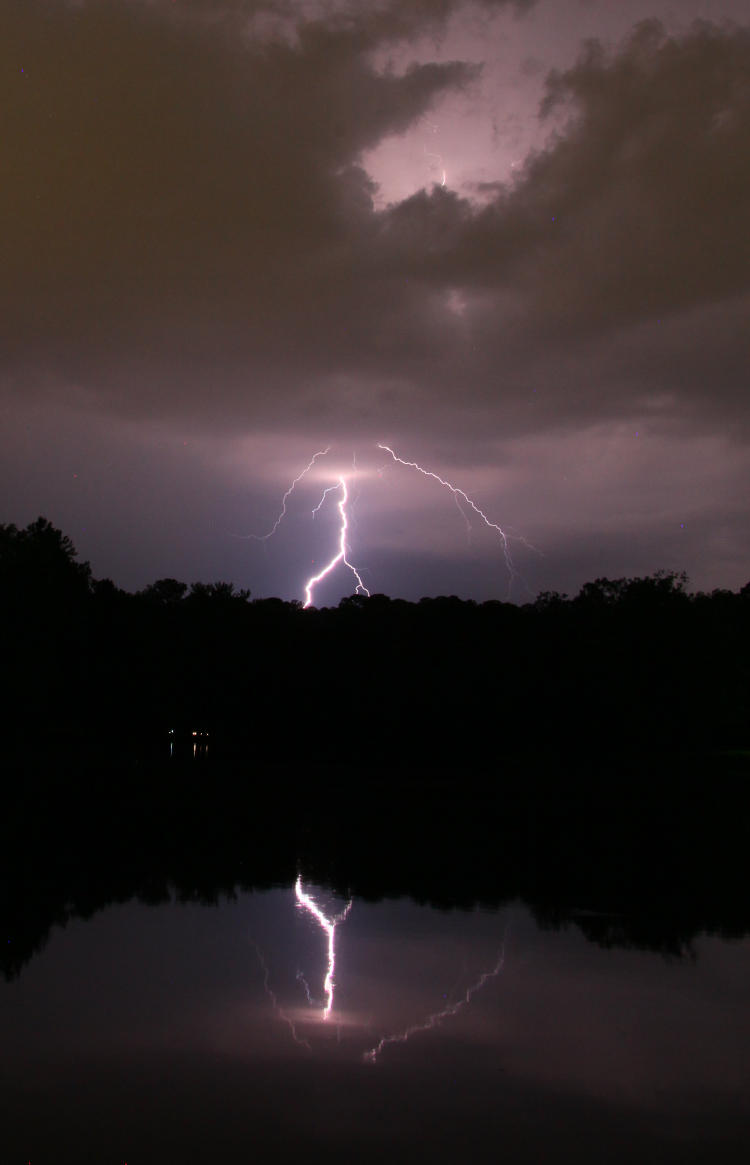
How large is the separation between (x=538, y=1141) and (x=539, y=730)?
38.8m

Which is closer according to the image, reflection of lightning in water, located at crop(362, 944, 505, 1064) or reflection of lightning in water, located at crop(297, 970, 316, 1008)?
reflection of lightning in water, located at crop(362, 944, 505, 1064)

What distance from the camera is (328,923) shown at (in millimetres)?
10055

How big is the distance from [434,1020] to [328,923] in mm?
3198

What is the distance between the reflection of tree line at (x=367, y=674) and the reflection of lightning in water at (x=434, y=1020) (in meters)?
28.8

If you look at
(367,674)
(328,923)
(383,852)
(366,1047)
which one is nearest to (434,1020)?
(366,1047)

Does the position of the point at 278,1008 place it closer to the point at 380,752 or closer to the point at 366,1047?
the point at 366,1047

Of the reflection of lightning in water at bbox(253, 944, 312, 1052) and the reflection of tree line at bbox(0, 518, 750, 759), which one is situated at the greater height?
the reflection of tree line at bbox(0, 518, 750, 759)

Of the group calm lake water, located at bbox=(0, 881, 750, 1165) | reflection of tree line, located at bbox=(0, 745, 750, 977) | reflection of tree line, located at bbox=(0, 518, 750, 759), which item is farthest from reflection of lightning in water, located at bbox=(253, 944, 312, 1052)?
reflection of tree line, located at bbox=(0, 518, 750, 759)

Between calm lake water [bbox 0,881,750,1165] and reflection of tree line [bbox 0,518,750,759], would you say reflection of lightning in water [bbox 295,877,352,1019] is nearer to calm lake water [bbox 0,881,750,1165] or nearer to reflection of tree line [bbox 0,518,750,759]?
calm lake water [bbox 0,881,750,1165]

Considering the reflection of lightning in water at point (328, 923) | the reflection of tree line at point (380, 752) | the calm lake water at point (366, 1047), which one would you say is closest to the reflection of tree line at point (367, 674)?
the reflection of tree line at point (380, 752)

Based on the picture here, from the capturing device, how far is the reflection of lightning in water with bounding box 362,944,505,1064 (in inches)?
248

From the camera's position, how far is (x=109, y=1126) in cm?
507

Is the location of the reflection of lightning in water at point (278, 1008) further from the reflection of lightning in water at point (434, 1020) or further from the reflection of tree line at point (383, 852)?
the reflection of tree line at point (383, 852)

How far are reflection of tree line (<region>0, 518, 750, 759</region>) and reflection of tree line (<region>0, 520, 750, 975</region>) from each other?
0.42 ft
